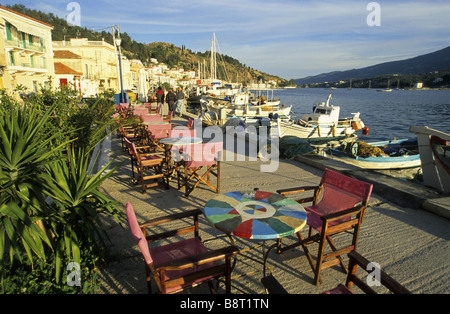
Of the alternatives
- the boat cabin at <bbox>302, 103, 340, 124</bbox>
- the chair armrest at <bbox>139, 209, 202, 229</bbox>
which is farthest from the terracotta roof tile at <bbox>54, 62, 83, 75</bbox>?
the chair armrest at <bbox>139, 209, 202, 229</bbox>

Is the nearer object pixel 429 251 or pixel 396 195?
pixel 429 251

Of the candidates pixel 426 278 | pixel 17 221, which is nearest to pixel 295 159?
pixel 426 278

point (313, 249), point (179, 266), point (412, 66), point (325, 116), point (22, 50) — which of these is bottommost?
point (313, 249)

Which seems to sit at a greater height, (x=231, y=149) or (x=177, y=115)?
(x=177, y=115)

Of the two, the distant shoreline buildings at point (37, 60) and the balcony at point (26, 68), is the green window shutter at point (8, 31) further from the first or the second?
the balcony at point (26, 68)

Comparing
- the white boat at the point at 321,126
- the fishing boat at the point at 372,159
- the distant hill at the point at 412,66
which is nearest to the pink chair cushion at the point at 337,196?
the fishing boat at the point at 372,159

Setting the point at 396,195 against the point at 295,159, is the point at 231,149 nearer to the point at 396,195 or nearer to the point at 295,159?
the point at 295,159

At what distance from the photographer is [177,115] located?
15.8 meters

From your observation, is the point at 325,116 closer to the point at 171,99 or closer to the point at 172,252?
the point at 171,99

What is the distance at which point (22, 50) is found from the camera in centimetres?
2753

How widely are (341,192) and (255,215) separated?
4.00 feet

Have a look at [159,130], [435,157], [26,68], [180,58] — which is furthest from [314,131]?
[180,58]
